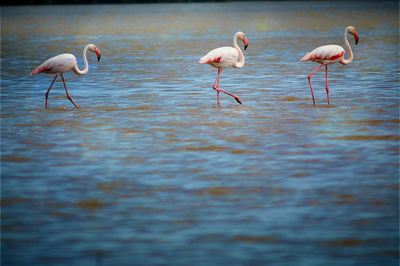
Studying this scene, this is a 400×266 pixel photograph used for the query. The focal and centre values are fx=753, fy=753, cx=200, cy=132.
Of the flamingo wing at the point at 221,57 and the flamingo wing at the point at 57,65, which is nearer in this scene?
the flamingo wing at the point at 57,65

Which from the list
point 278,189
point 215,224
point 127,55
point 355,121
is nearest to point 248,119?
point 355,121

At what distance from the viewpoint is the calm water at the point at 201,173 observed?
5223 millimetres

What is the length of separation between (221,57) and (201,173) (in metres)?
4.88

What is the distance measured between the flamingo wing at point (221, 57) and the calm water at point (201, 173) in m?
0.62

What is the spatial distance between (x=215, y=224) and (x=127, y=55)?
1660cm

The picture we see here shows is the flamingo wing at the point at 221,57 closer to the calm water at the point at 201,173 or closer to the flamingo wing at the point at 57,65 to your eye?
the calm water at the point at 201,173

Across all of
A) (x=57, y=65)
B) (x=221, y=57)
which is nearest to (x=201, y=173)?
(x=221, y=57)

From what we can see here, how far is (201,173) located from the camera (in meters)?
7.17

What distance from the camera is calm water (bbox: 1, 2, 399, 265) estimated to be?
5.22 meters

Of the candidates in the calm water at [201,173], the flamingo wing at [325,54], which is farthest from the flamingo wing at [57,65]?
the flamingo wing at [325,54]

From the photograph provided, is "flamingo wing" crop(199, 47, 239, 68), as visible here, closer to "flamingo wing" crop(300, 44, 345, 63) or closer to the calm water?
the calm water

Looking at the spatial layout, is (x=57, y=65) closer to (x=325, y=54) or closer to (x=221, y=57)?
(x=221, y=57)

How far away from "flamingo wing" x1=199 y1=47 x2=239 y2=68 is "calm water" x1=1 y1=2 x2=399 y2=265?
2.04ft

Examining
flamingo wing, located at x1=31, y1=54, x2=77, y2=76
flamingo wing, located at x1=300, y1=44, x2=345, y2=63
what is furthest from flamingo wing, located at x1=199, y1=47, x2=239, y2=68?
flamingo wing, located at x1=31, y1=54, x2=77, y2=76
